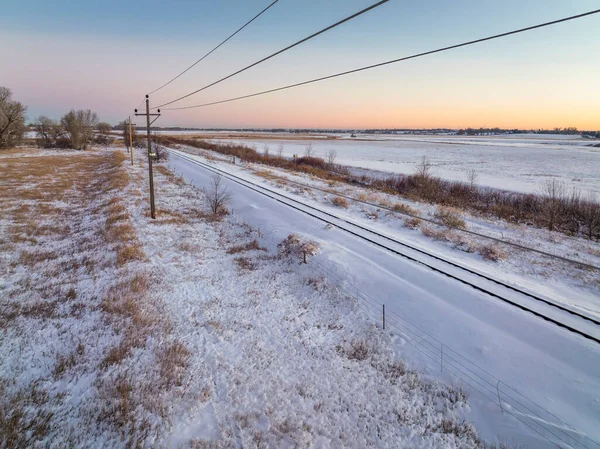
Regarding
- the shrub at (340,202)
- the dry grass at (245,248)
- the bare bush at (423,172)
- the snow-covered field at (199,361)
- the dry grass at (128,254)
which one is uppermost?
the bare bush at (423,172)

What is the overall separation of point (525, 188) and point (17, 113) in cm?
9004

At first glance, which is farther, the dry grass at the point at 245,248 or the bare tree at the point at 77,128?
the bare tree at the point at 77,128

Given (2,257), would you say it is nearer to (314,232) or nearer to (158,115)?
(158,115)

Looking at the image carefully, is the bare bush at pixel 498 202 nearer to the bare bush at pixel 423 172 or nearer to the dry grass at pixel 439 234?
the bare bush at pixel 423 172

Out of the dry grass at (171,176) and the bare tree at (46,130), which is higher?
the bare tree at (46,130)

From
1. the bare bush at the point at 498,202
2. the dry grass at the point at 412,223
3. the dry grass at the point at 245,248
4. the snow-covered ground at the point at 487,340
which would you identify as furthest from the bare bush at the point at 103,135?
the snow-covered ground at the point at 487,340

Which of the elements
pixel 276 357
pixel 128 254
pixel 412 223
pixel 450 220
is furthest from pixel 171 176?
pixel 276 357

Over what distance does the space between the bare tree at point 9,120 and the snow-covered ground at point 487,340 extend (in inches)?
3246

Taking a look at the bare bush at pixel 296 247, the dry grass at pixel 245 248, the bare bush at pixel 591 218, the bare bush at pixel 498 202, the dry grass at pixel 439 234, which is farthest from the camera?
the bare bush at pixel 498 202

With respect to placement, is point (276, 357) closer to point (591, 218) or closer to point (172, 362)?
point (172, 362)

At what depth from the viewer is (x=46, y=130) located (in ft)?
A: 268

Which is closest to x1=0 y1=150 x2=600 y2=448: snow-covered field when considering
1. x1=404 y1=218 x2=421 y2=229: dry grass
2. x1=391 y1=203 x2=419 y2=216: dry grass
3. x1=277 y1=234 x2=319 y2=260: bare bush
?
x1=277 y1=234 x2=319 y2=260: bare bush

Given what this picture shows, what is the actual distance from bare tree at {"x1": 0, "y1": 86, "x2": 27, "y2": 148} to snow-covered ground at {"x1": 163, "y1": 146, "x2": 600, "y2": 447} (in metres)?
82.5

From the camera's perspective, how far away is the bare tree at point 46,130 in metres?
79.5
